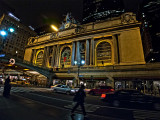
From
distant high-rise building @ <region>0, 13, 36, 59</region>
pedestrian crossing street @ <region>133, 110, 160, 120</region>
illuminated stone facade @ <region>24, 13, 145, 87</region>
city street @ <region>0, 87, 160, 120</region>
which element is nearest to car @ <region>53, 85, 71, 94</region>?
city street @ <region>0, 87, 160, 120</region>

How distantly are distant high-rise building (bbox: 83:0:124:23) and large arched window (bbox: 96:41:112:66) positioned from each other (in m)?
40.5

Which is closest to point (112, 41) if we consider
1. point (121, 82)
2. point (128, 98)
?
point (121, 82)

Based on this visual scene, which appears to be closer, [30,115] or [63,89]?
[30,115]

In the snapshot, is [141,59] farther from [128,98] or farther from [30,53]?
[30,53]

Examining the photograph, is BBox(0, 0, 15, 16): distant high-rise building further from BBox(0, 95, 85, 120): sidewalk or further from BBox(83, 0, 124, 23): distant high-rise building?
BBox(0, 95, 85, 120): sidewalk

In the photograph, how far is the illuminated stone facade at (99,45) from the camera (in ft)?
93.5

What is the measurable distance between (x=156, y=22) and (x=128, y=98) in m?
45.9

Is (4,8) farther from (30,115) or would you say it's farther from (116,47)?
(30,115)

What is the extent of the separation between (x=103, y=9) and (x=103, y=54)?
161 ft

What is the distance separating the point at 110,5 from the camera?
66375 millimetres

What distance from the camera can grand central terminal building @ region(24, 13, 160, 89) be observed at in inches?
924

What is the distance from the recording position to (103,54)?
3306 cm

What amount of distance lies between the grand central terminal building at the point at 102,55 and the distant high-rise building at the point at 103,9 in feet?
109

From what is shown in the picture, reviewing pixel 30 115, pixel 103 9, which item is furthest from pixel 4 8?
pixel 30 115
